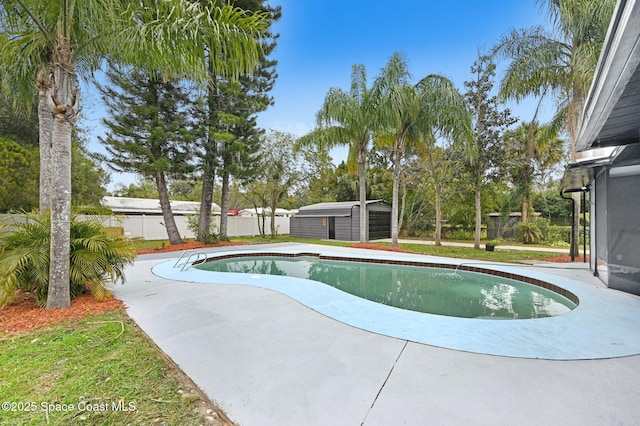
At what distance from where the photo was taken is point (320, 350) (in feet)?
8.98

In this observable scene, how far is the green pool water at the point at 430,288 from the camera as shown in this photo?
4719 mm

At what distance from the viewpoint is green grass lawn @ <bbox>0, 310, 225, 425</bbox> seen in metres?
1.84

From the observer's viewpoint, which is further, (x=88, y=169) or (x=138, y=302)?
(x=88, y=169)

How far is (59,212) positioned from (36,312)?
140 centimetres

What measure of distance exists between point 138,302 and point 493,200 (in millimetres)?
17692

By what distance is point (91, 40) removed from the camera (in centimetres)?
386

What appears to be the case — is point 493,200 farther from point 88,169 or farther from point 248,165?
point 88,169

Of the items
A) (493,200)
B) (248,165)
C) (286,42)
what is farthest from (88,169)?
(493,200)

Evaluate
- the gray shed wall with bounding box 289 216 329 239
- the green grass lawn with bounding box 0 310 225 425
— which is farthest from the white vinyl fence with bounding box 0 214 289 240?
the green grass lawn with bounding box 0 310 225 425

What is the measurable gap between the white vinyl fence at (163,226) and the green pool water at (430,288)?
880 centimetres

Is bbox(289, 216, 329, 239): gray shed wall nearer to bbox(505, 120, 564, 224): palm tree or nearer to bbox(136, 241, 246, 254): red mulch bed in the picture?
bbox(136, 241, 246, 254): red mulch bed

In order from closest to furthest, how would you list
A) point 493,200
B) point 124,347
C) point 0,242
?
point 124,347
point 0,242
point 493,200

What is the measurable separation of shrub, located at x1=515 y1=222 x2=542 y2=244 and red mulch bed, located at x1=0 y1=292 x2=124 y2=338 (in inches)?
672

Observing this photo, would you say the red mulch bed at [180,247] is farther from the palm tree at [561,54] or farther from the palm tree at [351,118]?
the palm tree at [561,54]
